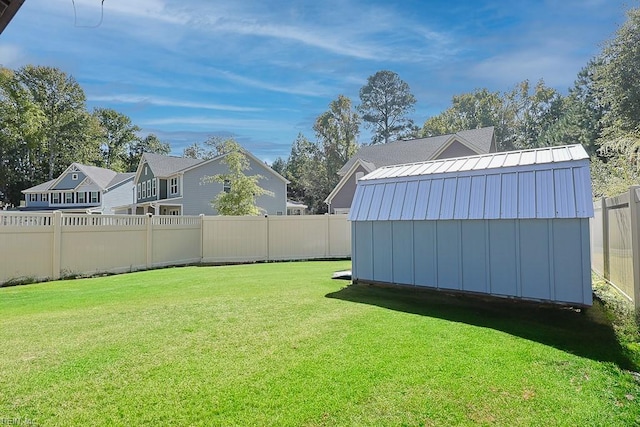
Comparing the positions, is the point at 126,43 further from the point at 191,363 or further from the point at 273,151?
the point at 273,151

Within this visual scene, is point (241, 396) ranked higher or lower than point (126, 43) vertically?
lower

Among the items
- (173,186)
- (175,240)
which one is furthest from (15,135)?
(175,240)

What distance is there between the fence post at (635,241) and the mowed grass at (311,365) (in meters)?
0.71

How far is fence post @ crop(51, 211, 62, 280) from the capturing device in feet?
31.5

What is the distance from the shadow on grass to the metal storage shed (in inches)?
12.8

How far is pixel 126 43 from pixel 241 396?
8.55 metres

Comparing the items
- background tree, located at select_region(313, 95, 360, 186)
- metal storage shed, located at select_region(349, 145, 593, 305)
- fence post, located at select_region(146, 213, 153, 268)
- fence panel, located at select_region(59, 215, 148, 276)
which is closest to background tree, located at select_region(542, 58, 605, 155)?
background tree, located at select_region(313, 95, 360, 186)

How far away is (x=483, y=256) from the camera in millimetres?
6301

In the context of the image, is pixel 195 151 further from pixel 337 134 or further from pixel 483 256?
pixel 483 256

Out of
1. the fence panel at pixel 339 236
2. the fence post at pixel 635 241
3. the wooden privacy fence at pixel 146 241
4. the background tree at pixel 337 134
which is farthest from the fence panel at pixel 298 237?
the background tree at pixel 337 134

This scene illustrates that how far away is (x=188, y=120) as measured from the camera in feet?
116

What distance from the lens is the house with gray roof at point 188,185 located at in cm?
2581

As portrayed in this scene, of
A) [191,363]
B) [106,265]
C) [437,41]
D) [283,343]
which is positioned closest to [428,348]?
[283,343]

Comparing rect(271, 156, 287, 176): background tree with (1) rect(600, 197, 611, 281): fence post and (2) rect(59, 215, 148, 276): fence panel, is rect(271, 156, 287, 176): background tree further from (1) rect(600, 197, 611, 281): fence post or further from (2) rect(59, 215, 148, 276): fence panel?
(1) rect(600, 197, 611, 281): fence post
